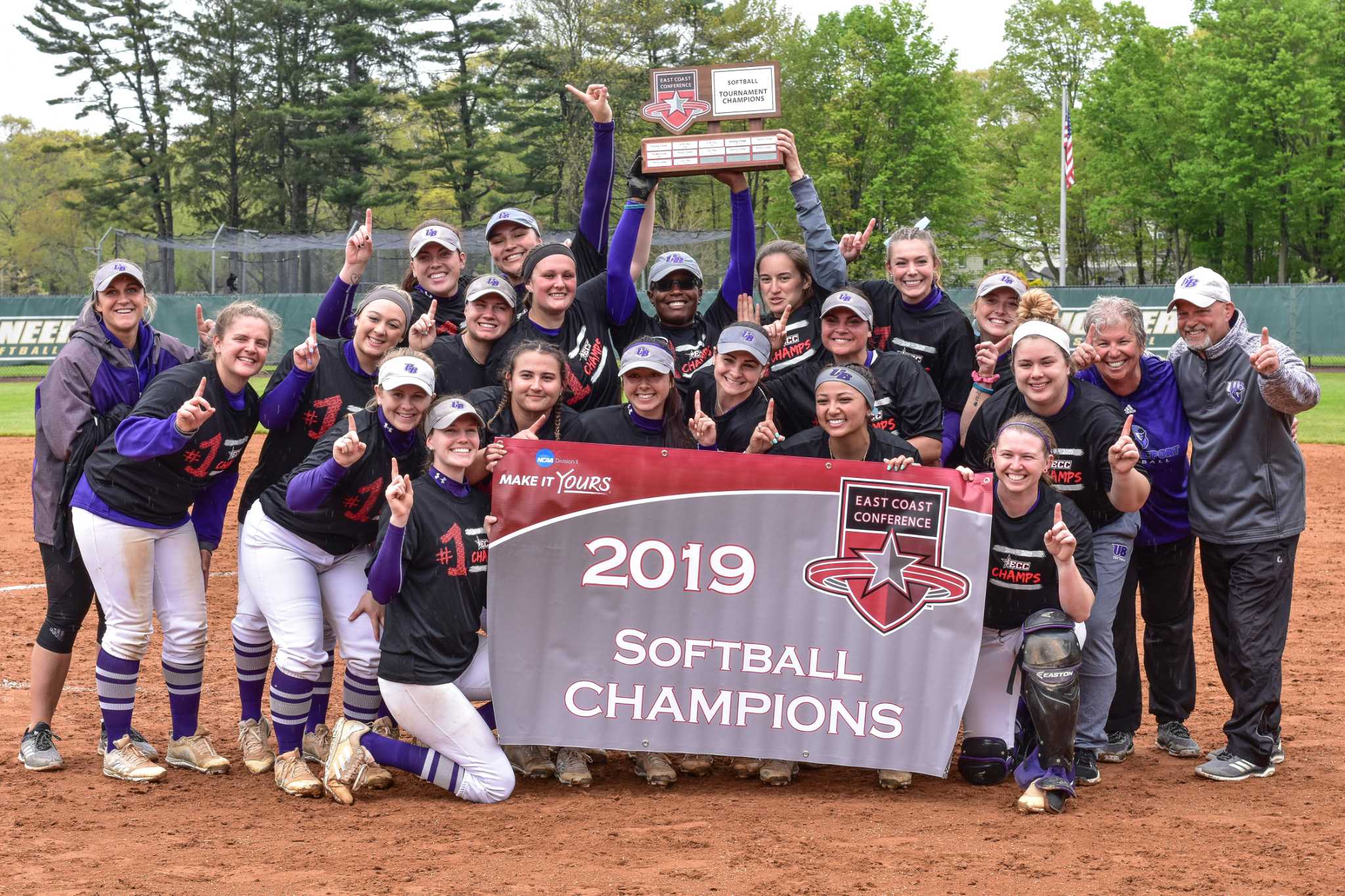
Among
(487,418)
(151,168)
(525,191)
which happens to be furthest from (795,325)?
(151,168)

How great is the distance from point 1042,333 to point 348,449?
292 centimetres

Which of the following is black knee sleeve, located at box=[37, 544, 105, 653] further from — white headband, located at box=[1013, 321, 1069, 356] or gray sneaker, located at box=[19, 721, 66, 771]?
white headband, located at box=[1013, 321, 1069, 356]

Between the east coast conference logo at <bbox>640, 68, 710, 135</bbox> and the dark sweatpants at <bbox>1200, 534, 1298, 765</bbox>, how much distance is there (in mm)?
3218

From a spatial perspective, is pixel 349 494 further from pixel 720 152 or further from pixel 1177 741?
pixel 1177 741

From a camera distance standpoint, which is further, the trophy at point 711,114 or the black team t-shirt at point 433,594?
the trophy at point 711,114

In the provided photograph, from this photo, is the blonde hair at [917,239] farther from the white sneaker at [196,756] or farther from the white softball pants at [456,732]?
the white sneaker at [196,756]

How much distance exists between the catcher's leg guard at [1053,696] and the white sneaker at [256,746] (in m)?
3.24

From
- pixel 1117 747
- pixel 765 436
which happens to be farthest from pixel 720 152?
pixel 1117 747

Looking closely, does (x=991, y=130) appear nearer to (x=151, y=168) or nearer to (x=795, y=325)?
(x=151, y=168)

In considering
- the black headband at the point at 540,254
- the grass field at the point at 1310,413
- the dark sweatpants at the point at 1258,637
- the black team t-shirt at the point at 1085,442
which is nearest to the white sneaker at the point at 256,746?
the black headband at the point at 540,254

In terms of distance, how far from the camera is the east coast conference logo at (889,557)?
545 cm

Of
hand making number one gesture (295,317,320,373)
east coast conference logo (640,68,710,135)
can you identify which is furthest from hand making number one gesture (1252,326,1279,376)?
hand making number one gesture (295,317,320,373)

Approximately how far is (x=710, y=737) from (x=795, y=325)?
2.10 m

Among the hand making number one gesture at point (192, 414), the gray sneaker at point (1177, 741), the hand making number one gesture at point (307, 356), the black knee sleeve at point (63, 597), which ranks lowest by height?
the gray sneaker at point (1177, 741)
